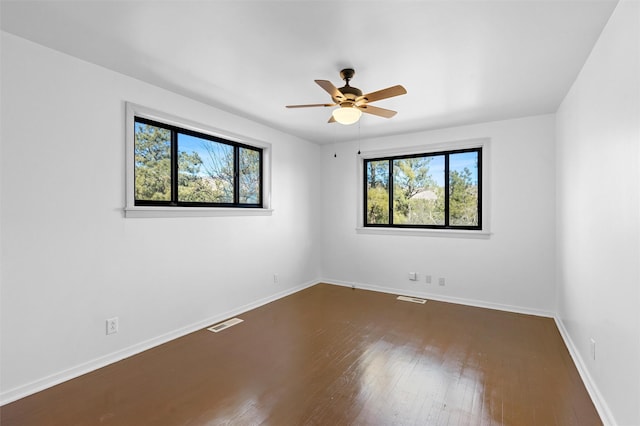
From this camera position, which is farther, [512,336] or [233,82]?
[512,336]

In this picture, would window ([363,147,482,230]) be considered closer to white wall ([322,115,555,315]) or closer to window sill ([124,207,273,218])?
white wall ([322,115,555,315])

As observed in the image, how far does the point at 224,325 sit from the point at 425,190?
3.37m

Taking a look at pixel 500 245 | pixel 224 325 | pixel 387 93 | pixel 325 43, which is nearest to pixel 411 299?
pixel 500 245

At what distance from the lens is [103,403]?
2121 millimetres

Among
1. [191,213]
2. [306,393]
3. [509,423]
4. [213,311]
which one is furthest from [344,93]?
[213,311]

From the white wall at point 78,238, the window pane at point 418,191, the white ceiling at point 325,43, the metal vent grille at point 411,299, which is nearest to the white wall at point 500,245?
the metal vent grille at point 411,299

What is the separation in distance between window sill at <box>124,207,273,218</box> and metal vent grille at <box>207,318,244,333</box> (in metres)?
1.24

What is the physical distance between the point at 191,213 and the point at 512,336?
11.9 feet

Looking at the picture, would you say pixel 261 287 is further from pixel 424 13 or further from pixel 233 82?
pixel 424 13

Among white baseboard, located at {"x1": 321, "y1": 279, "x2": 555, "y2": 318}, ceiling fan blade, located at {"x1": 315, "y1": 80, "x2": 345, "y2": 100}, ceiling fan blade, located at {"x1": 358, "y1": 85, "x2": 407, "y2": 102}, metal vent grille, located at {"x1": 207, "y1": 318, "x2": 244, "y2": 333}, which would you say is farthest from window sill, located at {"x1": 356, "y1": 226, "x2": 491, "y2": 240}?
ceiling fan blade, located at {"x1": 315, "y1": 80, "x2": 345, "y2": 100}

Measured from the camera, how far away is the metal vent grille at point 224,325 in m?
3.43

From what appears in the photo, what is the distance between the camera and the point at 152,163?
10.3ft

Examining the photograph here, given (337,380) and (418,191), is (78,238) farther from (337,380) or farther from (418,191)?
(418,191)

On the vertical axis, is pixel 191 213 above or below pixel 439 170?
below
